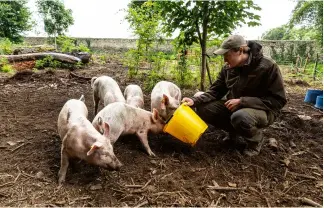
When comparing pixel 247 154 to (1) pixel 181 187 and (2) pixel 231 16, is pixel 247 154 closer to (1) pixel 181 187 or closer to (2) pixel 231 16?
(1) pixel 181 187

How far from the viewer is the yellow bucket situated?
3906 millimetres

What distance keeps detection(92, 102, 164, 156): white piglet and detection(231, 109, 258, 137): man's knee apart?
4.04ft

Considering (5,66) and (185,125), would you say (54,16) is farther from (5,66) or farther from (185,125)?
(185,125)

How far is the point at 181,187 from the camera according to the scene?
331cm

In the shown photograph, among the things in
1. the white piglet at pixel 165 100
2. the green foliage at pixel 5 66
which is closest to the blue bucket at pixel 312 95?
the white piglet at pixel 165 100

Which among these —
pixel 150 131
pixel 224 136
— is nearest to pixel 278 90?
pixel 224 136

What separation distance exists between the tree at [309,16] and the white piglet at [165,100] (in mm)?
11892

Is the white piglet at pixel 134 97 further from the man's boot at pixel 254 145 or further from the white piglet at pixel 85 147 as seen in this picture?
the man's boot at pixel 254 145

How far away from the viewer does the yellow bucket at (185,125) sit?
3.91m

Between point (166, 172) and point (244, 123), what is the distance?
1.25 m

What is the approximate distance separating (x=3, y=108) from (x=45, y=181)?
3281 mm

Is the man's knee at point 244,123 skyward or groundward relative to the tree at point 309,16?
groundward

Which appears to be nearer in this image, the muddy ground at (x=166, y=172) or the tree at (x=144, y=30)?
the muddy ground at (x=166, y=172)

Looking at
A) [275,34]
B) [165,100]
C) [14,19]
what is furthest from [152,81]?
[275,34]
